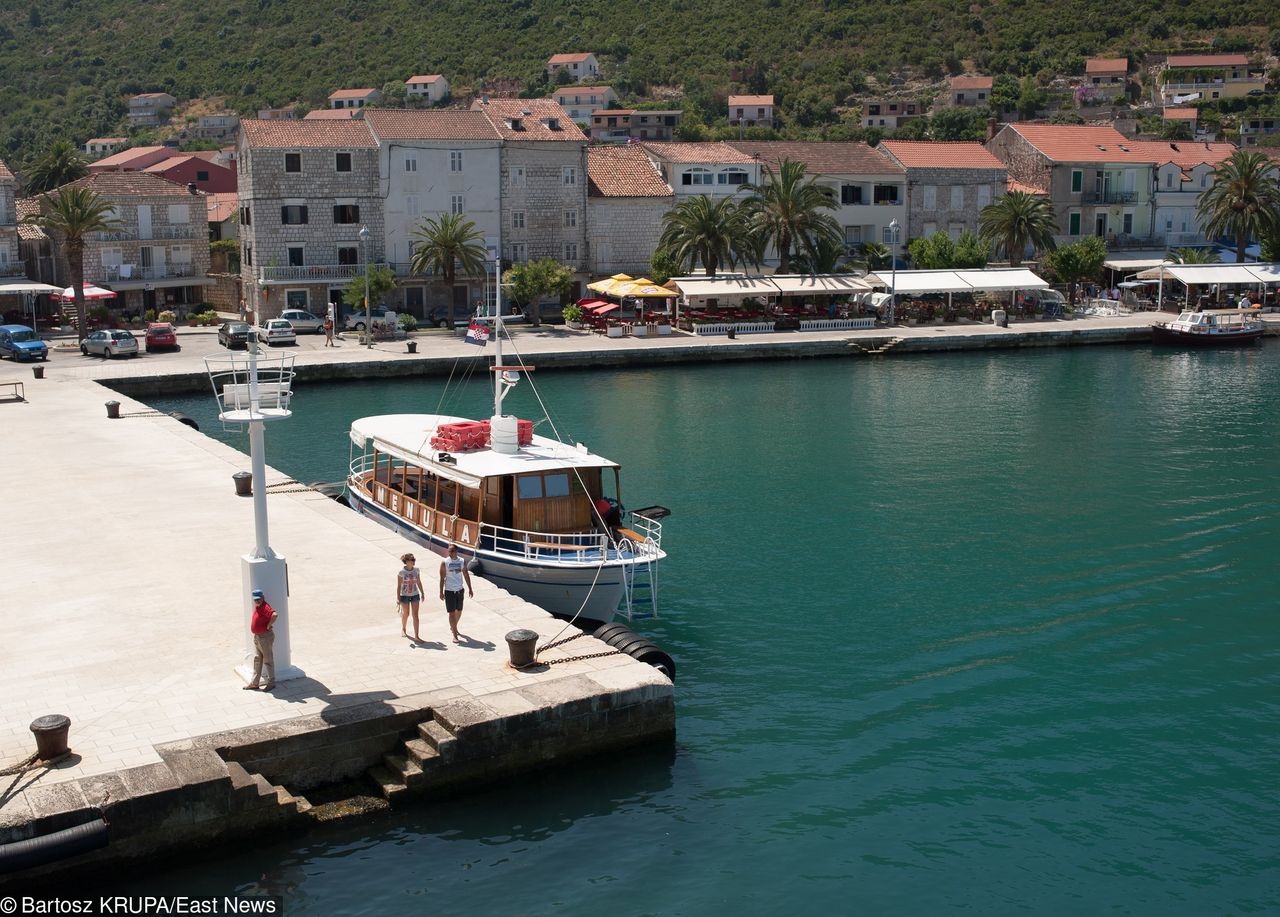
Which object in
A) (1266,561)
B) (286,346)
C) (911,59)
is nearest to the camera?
(1266,561)

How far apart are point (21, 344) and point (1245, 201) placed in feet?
211

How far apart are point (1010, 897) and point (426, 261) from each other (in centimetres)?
5464

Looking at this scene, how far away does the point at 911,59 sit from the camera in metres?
169

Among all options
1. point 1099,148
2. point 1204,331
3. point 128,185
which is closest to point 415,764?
point 1204,331

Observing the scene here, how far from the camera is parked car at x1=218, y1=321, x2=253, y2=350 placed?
5947 centimetres

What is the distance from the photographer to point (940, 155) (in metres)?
83.5

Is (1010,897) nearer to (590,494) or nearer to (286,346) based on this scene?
(590,494)

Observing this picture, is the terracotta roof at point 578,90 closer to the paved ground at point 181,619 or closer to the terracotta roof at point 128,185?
the terracotta roof at point 128,185

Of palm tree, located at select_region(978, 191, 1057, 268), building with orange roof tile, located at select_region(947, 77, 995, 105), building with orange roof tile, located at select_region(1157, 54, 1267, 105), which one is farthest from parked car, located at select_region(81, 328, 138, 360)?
building with orange roof tile, located at select_region(1157, 54, 1267, 105)

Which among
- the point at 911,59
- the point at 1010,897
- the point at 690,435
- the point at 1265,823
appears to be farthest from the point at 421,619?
the point at 911,59

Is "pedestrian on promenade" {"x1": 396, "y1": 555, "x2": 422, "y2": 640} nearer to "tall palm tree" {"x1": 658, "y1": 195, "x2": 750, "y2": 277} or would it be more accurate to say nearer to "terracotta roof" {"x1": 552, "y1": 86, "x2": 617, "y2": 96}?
"tall palm tree" {"x1": 658, "y1": 195, "x2": 750, "y2": 277}

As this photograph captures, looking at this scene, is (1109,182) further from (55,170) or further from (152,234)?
(55,170)

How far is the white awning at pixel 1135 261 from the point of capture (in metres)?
80.4

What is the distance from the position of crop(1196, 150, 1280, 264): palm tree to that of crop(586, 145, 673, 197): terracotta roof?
32.2 m
